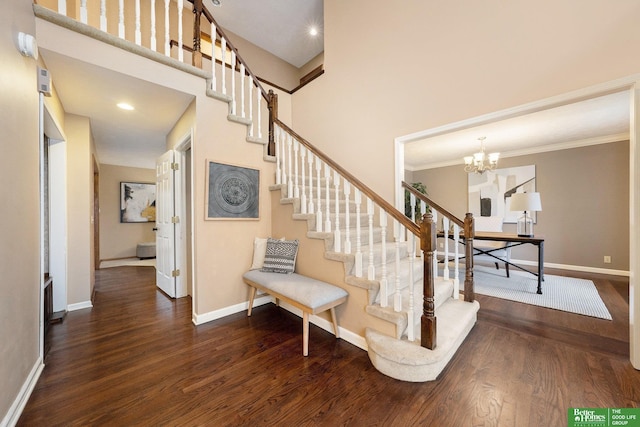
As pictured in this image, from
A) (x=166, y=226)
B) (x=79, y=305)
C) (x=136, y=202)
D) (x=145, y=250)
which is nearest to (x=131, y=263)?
(x=145, y=250)

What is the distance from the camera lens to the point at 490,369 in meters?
1.75

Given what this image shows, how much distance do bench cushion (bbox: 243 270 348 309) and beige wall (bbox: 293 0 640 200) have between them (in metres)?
1.44

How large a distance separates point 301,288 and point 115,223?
6493 mm

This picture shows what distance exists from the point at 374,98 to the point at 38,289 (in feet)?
12.2

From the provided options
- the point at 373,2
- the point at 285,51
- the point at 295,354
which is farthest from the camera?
the point at 285,51

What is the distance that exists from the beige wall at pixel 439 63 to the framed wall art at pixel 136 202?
5.19 m

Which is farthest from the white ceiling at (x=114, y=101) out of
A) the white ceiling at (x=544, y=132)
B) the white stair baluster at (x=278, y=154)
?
the white ceiling at (x=544, y=132)

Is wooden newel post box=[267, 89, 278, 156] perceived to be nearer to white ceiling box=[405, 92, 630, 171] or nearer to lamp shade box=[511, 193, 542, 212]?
white ceiling box=[405, 92, 630, 171]

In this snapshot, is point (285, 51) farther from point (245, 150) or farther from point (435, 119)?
point (435, 119)

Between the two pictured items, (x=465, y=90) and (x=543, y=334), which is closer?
(x=543, y=334)

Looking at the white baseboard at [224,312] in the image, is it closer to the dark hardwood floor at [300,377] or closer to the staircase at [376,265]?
the dark hardwood floor at [300,377]

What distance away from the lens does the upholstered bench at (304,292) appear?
1929 millimetres

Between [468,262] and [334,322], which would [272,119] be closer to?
[334,322]

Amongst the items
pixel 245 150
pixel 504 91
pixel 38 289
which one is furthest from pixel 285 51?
pixel 38 289
